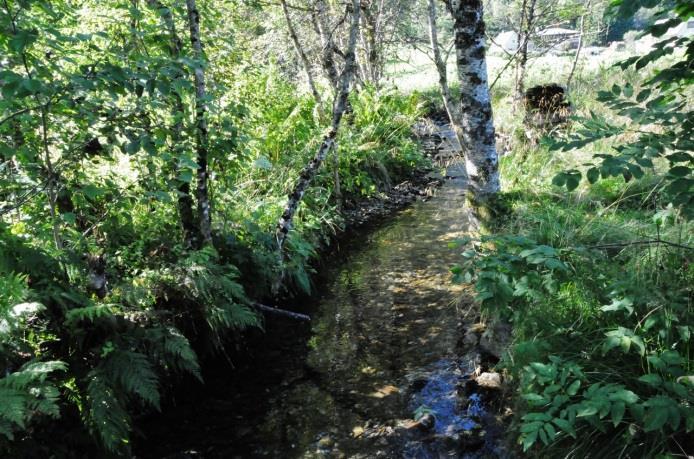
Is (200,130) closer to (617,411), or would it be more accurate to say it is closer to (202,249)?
(202,249)

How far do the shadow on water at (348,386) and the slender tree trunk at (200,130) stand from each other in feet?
4.67

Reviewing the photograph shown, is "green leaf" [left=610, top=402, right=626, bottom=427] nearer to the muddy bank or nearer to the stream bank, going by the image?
the stream bank

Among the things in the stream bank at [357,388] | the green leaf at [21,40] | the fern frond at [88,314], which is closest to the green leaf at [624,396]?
the stream bank at [357,388]

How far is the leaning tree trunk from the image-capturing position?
185 inches

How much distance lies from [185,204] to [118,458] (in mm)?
2303

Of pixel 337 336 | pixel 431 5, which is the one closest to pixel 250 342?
pixel 337 336

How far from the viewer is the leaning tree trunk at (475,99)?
4711 mm

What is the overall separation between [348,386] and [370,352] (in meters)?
0.57

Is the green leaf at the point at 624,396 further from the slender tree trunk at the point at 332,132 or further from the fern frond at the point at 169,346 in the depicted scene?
the slender tree trunk at the point at 332,132

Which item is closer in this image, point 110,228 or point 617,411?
point 617,411

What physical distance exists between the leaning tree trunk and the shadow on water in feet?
4.44

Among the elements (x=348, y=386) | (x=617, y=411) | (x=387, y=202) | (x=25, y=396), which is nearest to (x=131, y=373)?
(x=25, y=396)

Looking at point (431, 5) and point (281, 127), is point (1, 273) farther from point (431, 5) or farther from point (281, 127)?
point (431, 5)

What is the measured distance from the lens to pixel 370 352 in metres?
4.75
